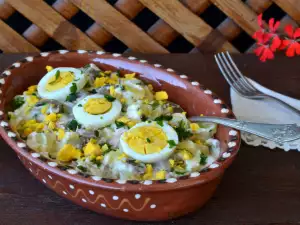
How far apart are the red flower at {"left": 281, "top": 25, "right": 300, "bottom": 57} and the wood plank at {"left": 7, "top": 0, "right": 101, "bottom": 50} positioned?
0.45 m

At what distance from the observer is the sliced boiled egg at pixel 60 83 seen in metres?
0.83

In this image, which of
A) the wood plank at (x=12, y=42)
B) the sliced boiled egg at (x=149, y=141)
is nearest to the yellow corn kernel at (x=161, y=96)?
the sliced boiled egg at (x=149, y=141)

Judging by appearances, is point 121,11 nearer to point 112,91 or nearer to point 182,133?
point 112,91

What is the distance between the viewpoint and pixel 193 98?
2.76 ft

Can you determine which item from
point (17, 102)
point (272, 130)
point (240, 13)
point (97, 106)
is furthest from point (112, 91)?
point (240, 13)

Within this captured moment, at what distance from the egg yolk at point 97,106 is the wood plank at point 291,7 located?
0.65 meters

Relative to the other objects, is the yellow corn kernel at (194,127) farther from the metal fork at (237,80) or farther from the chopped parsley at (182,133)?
the metal fork at (237,80)

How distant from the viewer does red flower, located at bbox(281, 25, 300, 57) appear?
115 centimetres

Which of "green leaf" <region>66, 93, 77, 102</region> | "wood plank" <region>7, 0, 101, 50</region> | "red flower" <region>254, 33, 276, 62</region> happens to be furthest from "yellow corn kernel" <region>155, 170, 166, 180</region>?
"wood plank" <region>7, 0, 101, 50</region>

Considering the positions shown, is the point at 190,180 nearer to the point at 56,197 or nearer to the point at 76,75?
the point at 56,197

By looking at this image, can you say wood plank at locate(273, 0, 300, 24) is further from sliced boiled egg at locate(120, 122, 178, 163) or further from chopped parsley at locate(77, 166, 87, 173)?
chopped parsley at locate(77, 166, 87, 173)

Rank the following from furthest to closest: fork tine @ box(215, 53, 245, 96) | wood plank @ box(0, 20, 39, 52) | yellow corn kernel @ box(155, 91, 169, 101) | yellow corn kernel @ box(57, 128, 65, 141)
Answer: wood plank @ box(0, 20, 39, 52)
fork tine @ box(215, 53, 245, 96)
yellow corn kernel @ box(155, 91, 169, 101)
yellow corn kernel @ box(57, 128, 65, 141)

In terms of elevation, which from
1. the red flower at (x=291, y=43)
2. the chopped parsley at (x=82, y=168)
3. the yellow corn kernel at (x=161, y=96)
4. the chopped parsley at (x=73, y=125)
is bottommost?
the chopped parsley at (x=82, y=168)

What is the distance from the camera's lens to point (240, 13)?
1257 millimetres
